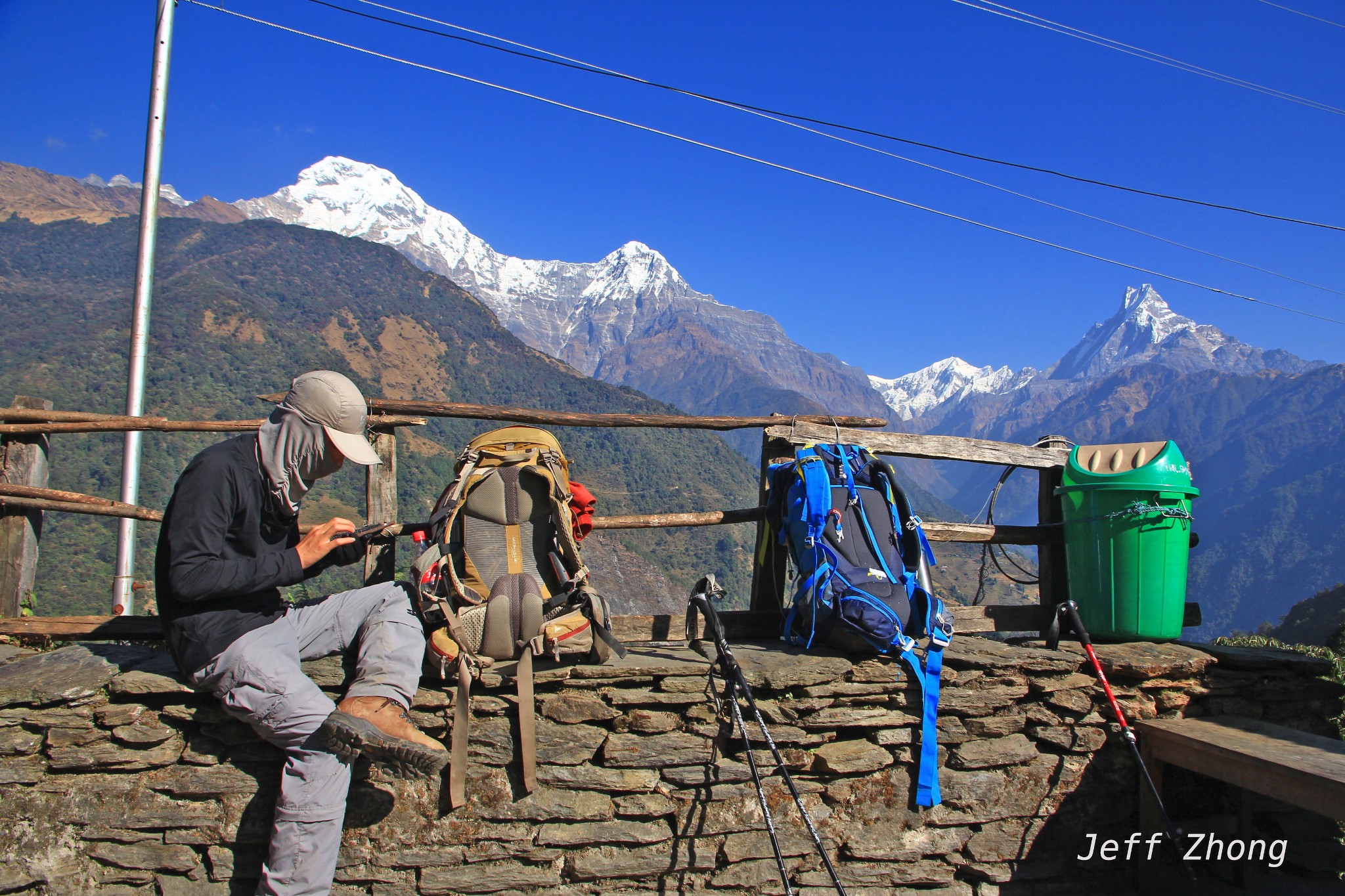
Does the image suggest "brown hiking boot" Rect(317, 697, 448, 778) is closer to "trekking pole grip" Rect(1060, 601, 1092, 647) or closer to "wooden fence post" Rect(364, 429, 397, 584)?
"wooden fence post" Rect(364, 429, 397, 584)

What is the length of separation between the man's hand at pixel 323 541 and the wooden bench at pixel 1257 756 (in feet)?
14.4

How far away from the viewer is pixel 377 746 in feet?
9.32

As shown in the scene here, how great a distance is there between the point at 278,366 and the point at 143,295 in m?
66.6

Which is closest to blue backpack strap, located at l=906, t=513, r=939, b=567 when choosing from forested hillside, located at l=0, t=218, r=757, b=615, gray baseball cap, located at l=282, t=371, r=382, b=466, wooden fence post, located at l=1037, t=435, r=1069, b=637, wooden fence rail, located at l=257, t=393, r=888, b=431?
wooden fence rail, located at l=257, t=393, r=888, b=431

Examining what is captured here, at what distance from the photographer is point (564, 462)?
416 cm

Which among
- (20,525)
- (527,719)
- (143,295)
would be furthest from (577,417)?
(143,295)

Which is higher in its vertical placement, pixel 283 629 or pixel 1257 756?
pixel 283 629

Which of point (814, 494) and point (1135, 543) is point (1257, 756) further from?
point (814, 494)

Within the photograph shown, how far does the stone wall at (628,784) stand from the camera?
3.31 meters

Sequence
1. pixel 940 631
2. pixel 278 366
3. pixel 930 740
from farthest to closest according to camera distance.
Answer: pixel 278 366 → pixel 940 631 → pixel 930 740

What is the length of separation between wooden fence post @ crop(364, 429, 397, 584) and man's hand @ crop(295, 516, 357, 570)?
57 centimetres

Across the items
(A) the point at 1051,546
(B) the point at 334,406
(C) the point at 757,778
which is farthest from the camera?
(A) the point at 1051,546

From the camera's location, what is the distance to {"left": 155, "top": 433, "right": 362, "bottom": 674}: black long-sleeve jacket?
9.61 feet

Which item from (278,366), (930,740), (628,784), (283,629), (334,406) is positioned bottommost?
(628,784)
